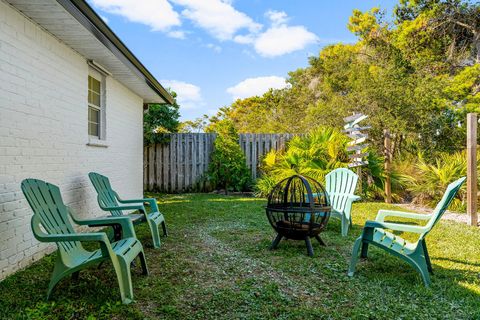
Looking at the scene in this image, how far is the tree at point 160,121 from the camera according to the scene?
10242 mm

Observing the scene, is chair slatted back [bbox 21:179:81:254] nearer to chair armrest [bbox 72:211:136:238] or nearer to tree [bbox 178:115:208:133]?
chair armrest [bbox 72:211:136:238]

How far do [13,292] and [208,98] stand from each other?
1996cm

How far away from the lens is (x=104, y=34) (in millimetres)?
4039

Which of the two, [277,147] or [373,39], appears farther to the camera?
[373,39]

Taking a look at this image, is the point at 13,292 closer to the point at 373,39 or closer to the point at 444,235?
the point at 444,235

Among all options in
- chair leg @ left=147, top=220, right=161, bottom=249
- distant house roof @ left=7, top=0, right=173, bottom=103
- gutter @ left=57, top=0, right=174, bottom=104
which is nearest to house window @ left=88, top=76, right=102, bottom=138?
distant house roof @ left=7, top=0, right=173, bottom=103

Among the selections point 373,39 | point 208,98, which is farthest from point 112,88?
point 208,98

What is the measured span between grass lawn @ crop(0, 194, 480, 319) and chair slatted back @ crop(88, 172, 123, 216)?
28.3 inches

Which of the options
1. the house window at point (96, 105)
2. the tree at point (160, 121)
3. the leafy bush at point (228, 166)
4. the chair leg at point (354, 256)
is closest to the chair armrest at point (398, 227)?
the chair leg at point (354, 256)

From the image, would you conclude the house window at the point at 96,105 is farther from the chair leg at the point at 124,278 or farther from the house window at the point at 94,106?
the chair leg at the point at 124,278

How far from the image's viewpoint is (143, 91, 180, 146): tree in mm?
10242

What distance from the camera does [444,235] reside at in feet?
16.4

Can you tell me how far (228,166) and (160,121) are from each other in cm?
281

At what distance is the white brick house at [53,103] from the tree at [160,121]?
12.6ft
